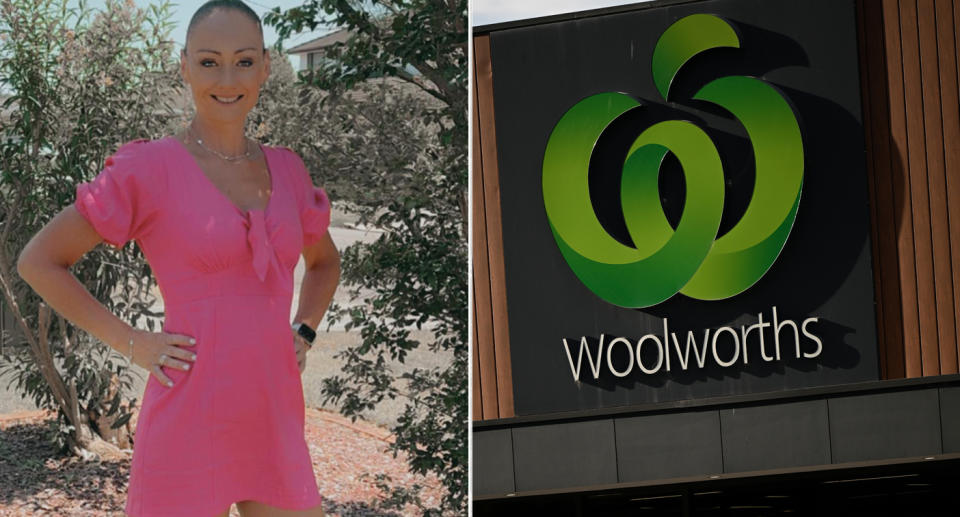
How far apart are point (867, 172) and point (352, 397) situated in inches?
152

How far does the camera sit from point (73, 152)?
28.4ft

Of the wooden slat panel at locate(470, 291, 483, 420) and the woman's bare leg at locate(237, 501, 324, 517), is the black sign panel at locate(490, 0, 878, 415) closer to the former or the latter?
the wooden slat panel at locate(470, 291, 483, 420)

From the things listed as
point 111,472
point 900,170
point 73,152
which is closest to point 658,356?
point 900,170

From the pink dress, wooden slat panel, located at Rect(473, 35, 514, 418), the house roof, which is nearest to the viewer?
the pink dress

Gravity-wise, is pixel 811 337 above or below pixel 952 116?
below

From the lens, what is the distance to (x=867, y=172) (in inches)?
305

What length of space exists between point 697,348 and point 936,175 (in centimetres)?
185

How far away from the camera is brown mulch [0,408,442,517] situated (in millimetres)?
8695

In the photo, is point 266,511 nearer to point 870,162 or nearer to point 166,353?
point 166,353

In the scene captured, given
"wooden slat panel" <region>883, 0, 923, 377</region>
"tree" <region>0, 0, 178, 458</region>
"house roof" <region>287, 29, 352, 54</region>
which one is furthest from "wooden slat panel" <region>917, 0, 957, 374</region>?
"tree" <region>0, 0, 178, 458</region>

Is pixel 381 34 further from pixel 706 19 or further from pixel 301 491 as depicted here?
pixel 301 491

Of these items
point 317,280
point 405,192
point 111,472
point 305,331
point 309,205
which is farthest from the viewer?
point 111,472

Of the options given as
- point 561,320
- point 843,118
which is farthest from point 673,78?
point 561,320

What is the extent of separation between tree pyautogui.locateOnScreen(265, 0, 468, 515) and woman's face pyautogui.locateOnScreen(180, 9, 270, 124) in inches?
185
